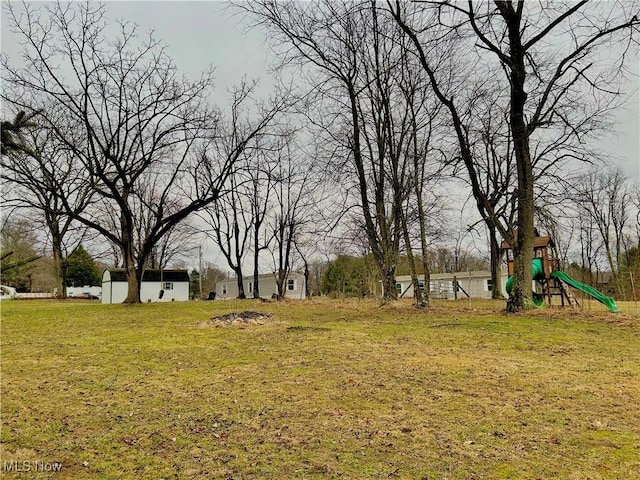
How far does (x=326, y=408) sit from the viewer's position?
12.1 feet

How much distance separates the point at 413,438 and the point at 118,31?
16.0 m

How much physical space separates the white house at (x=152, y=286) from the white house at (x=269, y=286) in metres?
7.71

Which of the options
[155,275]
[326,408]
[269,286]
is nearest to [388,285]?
[326,408]

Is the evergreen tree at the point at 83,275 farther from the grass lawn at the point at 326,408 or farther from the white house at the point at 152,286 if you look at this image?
the grass lawn at the point at 326,408

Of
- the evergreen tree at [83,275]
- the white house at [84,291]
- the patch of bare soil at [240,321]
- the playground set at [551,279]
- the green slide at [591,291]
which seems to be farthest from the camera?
the white house at [84,291]

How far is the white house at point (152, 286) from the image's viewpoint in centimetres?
3186

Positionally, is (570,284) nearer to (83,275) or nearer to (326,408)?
(326,408)

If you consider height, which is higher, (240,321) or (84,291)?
(84,291)

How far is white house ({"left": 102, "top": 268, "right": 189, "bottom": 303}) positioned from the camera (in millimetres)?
31859

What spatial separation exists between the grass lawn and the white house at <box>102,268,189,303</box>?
2692cm

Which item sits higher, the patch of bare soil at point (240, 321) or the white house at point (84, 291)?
the white house at point (84, 291)

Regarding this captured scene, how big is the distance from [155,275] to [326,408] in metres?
33.2

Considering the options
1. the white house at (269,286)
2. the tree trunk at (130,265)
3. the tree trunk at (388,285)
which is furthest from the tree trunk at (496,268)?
the white house at (269,286)

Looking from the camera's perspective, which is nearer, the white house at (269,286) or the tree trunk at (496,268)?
the tree trunk at (496,268)
